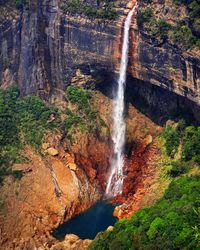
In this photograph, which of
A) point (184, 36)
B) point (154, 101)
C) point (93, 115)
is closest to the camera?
point (184, 36)

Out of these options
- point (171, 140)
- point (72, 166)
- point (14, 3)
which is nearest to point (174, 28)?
point (171, 140)

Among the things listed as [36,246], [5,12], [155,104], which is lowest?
[36,246]

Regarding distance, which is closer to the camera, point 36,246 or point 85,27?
point 36,246

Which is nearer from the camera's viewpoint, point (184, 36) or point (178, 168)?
point (184, 36)

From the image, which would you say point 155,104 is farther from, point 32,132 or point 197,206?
point 197,206

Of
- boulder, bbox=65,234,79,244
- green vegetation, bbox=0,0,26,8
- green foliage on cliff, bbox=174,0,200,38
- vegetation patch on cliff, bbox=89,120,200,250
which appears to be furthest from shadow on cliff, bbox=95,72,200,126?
boulder, bbox=65,234,79,244

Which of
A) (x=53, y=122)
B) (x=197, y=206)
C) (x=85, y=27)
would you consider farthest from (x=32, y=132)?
(x=197, y=206)

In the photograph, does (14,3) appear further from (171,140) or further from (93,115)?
(171,140)
